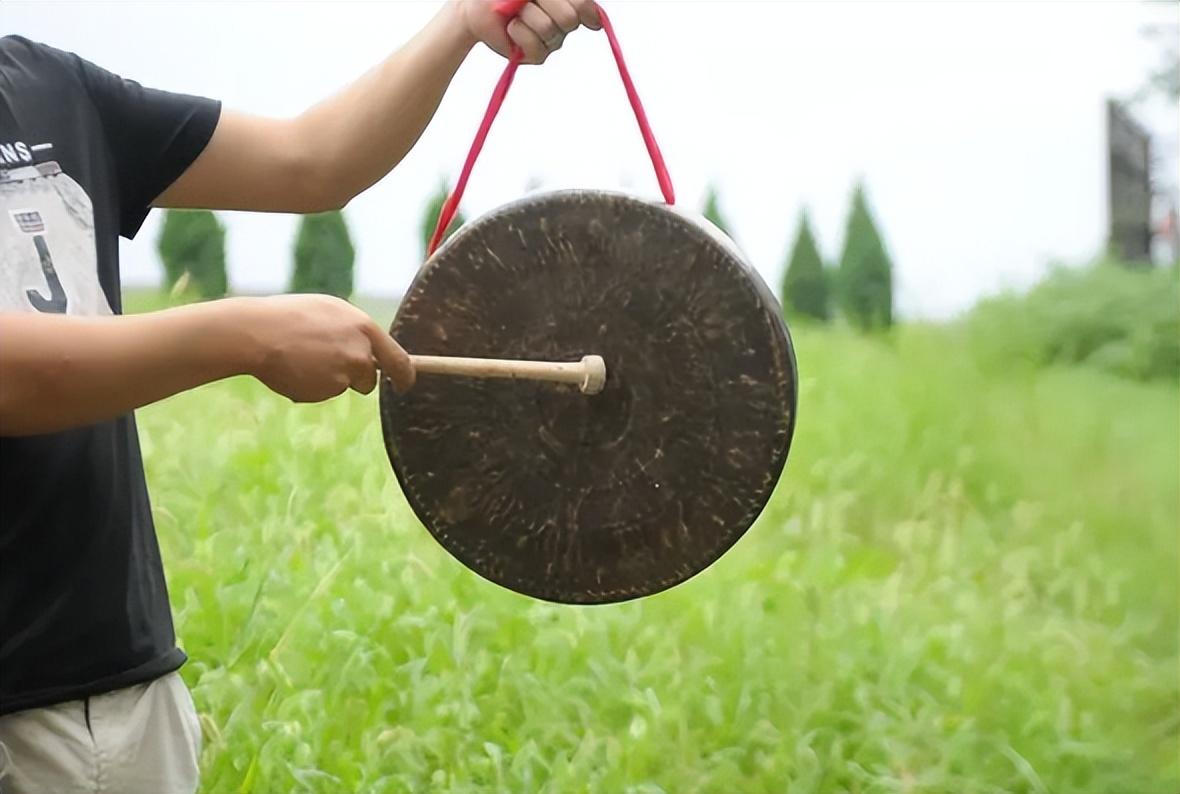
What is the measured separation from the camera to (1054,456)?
170 centimetres

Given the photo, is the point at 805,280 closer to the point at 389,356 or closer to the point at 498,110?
the point at 498,110

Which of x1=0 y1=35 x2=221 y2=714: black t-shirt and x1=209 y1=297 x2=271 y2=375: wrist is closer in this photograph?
x1=209 y1=297 x2=271 y2=375: wrist

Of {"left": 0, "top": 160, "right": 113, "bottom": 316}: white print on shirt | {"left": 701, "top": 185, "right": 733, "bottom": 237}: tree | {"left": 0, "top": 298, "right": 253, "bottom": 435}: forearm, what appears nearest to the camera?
{"left": 0, "top": 298, "right": 253, "bottom": 435}: forearm

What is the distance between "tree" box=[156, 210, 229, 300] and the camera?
175 cm

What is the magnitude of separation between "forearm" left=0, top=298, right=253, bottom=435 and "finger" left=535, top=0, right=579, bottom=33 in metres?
0.38

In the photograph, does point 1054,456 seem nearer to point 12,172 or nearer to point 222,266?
point 222,266

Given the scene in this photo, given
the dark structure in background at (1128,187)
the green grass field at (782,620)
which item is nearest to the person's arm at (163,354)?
the green grass field at (782,620)

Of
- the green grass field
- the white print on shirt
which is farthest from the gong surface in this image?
the green grass field

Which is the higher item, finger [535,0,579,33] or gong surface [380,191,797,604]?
finger [535,0,579,33]

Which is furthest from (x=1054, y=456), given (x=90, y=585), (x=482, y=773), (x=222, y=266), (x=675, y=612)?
(x=90, y=585)

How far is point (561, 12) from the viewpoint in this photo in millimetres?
1030

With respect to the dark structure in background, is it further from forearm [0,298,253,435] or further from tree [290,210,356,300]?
forearm [0,298,253,435]

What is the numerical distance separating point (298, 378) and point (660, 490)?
0.33 meters

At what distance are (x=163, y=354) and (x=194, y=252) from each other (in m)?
1.02
